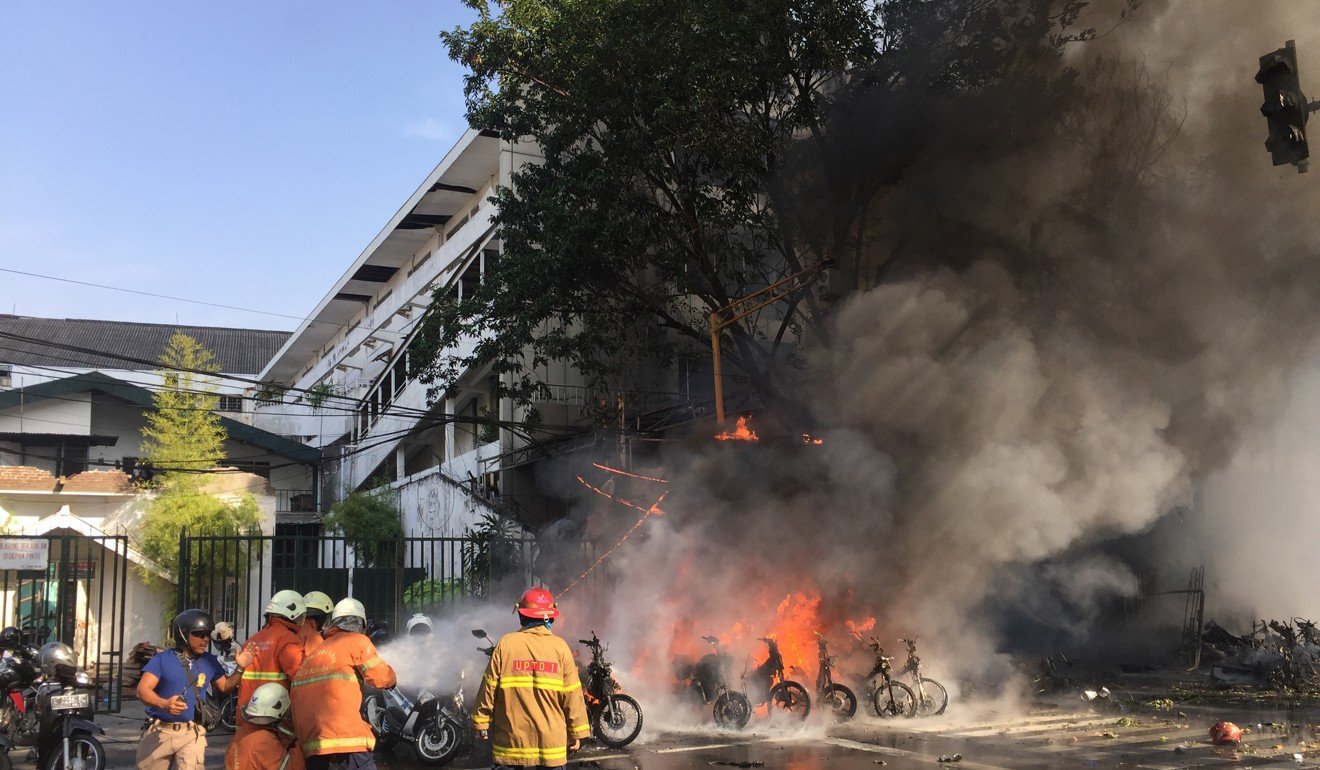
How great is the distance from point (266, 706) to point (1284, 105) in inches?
317

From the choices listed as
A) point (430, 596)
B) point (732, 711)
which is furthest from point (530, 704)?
point (430, 596)

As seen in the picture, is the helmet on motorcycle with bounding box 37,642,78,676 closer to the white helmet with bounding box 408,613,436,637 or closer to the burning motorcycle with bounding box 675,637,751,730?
the white helmet with bounding box 408,613,436,637

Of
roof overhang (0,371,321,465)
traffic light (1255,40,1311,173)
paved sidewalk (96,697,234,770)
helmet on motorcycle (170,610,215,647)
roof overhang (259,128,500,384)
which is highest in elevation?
roof overhang (259,128,500,384)

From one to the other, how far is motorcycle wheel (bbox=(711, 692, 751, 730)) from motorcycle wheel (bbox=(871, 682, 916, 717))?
1.86 metres

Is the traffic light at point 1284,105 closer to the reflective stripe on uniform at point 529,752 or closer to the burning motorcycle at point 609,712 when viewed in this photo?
the reflective stripe on uniform at point 529,752

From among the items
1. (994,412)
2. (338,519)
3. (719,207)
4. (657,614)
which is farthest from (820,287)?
(338,519)

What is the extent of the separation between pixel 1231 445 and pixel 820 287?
765 centimetres

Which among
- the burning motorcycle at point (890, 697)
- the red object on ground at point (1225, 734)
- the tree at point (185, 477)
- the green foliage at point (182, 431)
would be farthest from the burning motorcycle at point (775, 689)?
the green foliage at point (182, 431)

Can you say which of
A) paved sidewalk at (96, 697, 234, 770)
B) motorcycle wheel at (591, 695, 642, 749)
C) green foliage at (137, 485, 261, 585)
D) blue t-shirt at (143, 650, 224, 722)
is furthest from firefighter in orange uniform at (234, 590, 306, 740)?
green foliage at (137, 485, 261, 585)

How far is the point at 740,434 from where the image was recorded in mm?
18125

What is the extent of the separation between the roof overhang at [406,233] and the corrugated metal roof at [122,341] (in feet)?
33.8

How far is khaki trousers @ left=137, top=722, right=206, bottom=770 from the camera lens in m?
6.44

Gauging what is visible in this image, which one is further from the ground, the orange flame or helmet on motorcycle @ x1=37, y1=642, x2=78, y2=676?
the orange flame

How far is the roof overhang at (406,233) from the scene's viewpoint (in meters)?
30.4
